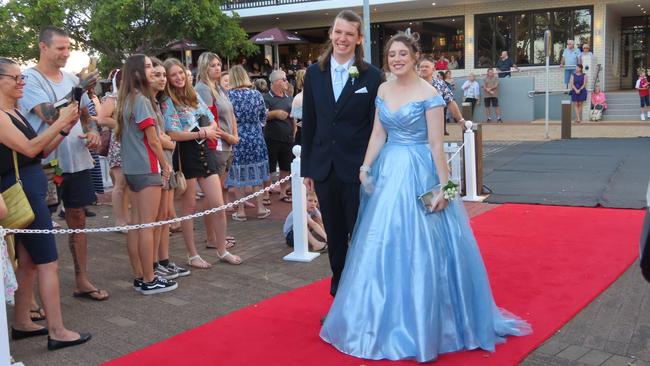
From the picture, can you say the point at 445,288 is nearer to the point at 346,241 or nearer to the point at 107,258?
the point at 346,241

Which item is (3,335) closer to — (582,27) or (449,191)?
(449,191)

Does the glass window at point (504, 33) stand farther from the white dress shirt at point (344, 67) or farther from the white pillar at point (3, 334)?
the white pillar at point (3, 334)

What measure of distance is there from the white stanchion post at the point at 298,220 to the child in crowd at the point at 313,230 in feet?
0.58

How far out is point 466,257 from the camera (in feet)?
12.4

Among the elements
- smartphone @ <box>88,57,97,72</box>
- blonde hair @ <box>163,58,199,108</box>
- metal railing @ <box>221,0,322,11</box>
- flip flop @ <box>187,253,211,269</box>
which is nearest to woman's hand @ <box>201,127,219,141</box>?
blonde hair @ <box>163,58,199,108</box>

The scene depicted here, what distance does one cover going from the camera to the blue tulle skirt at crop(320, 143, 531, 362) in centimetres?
362

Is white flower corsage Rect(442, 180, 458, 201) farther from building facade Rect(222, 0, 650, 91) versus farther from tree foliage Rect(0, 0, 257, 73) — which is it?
building facade Rect(222, 0, 650, 91)

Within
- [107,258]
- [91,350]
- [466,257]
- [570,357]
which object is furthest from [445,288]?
[107,258]

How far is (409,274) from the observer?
3646mm

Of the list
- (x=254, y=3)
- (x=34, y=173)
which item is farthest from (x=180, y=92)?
(x=254, y=3)

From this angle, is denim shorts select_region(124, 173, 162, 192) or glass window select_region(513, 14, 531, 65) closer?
denim shorts select_region(124, 173, 162, 192)

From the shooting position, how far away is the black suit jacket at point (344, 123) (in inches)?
159

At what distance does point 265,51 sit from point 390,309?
28601 millimetres

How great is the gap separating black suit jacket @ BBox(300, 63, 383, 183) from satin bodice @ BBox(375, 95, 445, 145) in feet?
0.49
